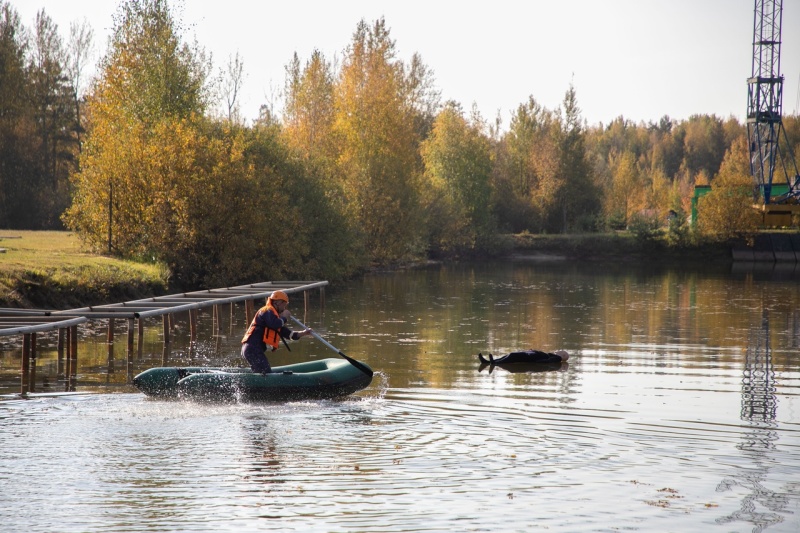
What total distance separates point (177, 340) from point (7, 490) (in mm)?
14060

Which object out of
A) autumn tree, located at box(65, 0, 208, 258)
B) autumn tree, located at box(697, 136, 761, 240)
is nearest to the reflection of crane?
autumn tree, located at box(697, 136, 761, 240)

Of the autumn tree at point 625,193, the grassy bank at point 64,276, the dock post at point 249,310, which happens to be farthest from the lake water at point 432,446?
the autumn tree at point 625,193

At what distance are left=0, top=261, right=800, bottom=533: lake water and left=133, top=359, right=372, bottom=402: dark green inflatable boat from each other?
218mm

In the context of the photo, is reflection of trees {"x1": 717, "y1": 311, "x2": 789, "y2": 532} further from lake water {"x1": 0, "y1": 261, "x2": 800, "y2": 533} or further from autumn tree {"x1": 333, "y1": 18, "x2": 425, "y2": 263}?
autumn tree {"x1": 333, "y1": 18, "x2": 425, "y2": 263}

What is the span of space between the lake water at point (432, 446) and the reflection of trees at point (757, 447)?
0.04 meters

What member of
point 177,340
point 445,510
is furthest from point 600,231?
point 445,510

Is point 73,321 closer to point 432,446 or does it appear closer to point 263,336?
point 263,336

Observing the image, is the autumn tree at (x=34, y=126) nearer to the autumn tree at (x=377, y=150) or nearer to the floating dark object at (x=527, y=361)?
the autumn tree at (x=377, y=150)

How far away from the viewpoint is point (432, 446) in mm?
12406

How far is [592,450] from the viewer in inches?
488

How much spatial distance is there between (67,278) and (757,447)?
65.9 ft

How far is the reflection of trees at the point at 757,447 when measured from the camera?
9.81 meters

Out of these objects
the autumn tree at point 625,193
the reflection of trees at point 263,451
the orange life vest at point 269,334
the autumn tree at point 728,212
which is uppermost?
the autumn tree at point 625,193

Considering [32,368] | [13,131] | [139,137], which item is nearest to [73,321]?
[32,368]
